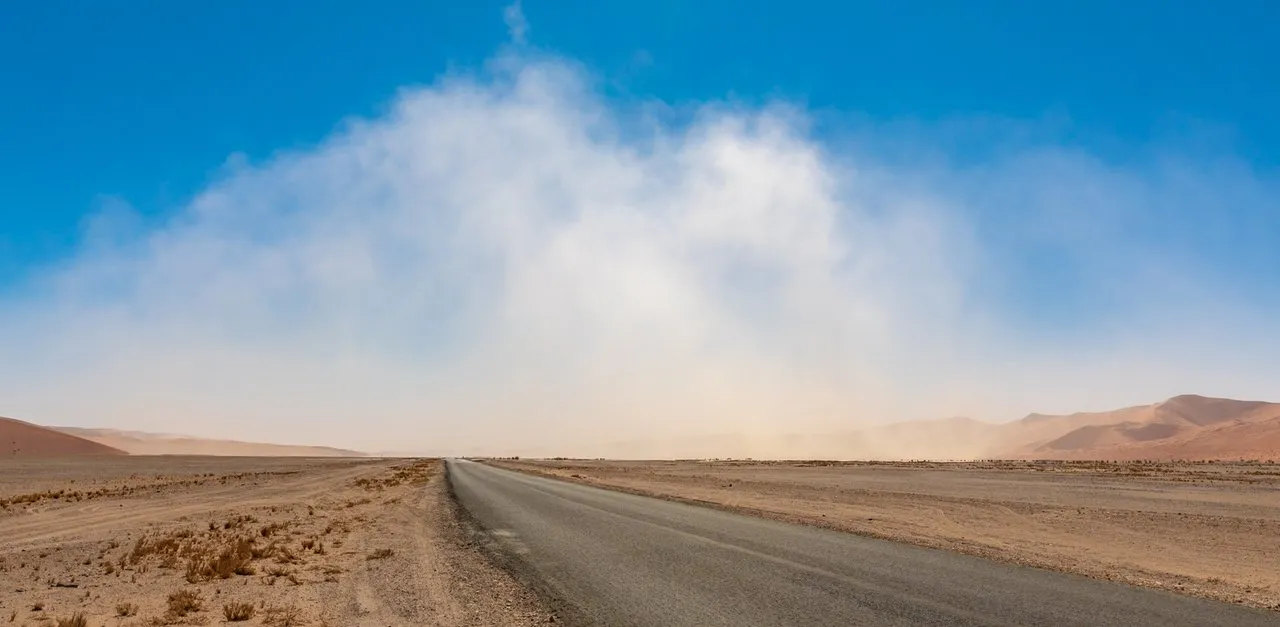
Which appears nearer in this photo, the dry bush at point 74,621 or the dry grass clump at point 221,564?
the dry bush at point 74,621

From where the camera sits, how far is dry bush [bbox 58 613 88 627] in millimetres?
9617

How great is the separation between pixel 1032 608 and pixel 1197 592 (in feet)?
12.5

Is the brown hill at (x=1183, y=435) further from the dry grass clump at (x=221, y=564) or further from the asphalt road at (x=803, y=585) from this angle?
the dry grass clump at (x=221, y=564)

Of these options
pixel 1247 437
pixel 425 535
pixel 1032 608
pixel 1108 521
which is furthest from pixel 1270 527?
pixel 1247 437

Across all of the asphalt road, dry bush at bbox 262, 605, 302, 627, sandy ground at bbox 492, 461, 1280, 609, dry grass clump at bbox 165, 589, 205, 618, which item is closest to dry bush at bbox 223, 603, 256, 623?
dry bush at bbox 262, 605, 302, 627

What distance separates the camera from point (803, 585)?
36.1 feet

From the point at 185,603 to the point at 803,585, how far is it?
412 inches

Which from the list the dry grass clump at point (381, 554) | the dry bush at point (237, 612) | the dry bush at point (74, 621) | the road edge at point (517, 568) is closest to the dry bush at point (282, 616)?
the dry bush at point (237, 612)

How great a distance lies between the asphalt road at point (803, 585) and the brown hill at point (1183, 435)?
96283 mm

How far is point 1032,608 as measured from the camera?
30.7 feet

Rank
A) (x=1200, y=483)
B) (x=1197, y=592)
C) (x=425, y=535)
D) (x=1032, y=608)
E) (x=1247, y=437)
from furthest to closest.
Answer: (x=1247, y=437) → (x=1200, y=483) → (x=425, y=535) → (x=1197, y=592) → (x=1032, y=608)

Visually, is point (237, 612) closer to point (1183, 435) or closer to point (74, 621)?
point (74, 621)

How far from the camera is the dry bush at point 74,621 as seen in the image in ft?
31.6

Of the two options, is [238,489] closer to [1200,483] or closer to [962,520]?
[962,520]
